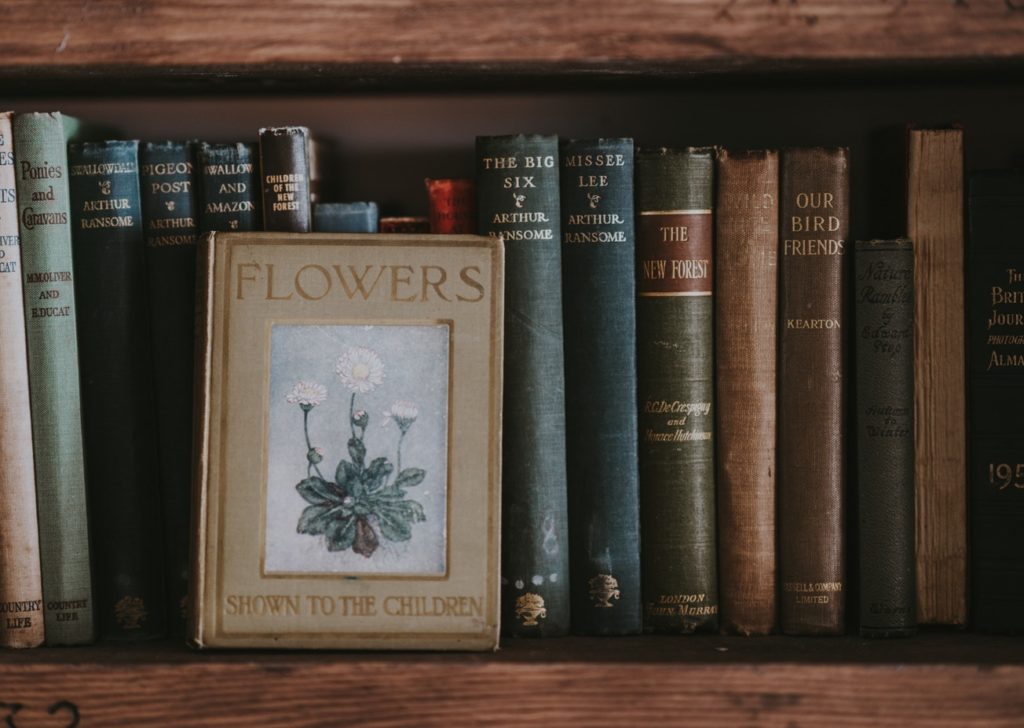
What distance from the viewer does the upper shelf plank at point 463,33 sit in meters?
0.59

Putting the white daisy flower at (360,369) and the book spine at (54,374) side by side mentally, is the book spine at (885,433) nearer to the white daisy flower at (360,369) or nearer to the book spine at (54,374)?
the white daisy flower at (360,369)

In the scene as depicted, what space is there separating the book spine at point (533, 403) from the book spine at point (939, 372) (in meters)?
0.25

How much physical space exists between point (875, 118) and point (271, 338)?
21.5 inches

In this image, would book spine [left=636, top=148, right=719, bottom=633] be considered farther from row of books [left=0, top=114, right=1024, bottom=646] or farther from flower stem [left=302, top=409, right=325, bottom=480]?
flower stem [left=302, top=409, right=325, bottom=480]

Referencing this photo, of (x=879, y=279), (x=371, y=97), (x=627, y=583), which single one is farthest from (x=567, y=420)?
(x=371, y=97)

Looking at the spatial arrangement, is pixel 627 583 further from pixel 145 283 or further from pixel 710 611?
pixel 145 283

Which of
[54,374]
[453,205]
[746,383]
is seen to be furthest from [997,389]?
[54,374]

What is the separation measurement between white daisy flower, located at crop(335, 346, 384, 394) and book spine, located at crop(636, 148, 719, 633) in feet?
0.59

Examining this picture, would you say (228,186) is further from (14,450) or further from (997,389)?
(997,389)

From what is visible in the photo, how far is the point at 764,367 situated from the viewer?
658 millimetres

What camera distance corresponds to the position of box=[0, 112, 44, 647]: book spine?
64 cm

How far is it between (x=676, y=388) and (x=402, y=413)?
19 cm

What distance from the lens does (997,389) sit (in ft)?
2.14

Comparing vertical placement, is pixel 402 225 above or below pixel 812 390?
above
